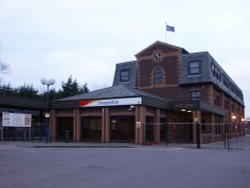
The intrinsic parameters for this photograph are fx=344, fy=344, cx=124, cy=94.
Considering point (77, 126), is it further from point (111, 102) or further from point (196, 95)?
point (196, 95)

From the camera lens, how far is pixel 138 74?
4169cm

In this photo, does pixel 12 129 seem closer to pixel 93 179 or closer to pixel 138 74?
pixel 138 74

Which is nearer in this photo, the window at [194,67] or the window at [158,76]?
the window at [194,67]

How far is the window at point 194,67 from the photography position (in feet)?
125

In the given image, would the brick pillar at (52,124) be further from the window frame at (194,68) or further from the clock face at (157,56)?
the window frame at (194,68)

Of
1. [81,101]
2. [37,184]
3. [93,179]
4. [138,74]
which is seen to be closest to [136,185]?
[93,179]

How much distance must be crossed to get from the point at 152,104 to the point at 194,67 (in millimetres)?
9644

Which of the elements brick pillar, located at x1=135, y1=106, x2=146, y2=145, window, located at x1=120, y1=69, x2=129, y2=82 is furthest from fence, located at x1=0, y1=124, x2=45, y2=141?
brick pillar, located at x1=135, y1=106, x2=146, y2=145

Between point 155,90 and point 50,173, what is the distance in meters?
29.2

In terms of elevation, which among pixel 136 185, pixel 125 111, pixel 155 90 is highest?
pixel 155 90

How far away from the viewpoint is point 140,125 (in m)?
29.8

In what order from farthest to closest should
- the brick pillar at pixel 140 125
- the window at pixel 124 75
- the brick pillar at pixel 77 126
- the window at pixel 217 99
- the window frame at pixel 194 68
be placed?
1. the window at pixel 124 75
2. the window at pixel 217 99
3. the window frame at pixel 194 68
4. the brick pillar at pixel 77 126
5. the brick pillar at pixel 140 125

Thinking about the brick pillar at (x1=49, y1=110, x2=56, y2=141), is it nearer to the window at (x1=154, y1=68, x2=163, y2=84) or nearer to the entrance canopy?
the entrance canopy

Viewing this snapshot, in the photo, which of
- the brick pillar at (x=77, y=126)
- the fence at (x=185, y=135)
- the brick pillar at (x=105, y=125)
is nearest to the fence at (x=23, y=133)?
the brick pillar at (x=77, y=126)
